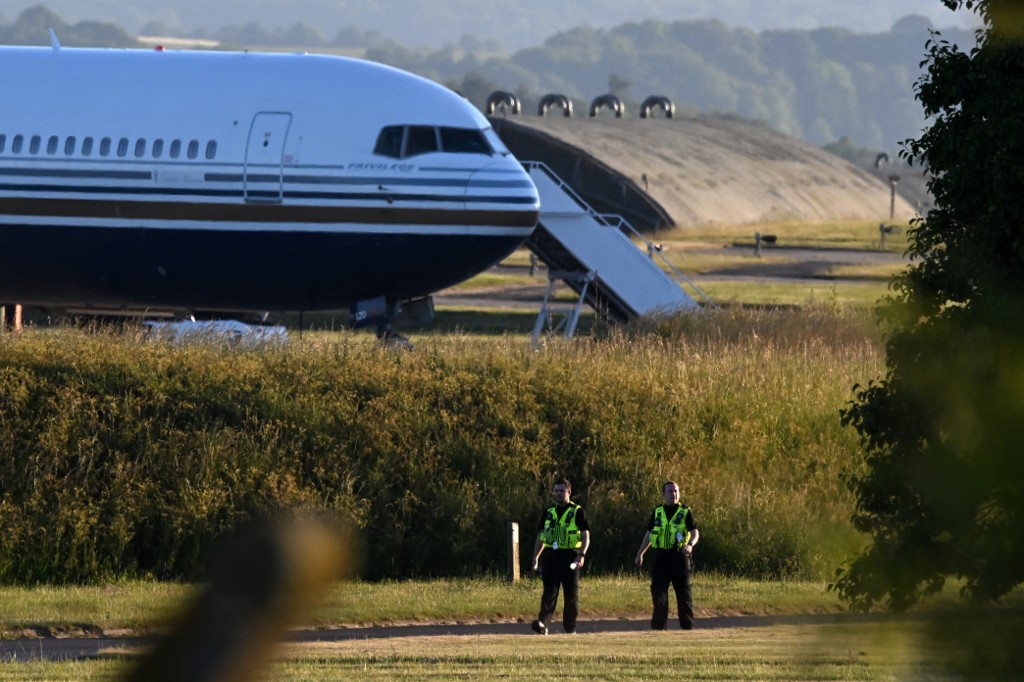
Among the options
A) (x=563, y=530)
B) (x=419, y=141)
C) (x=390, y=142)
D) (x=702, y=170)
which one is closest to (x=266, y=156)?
(x=390, y=142)

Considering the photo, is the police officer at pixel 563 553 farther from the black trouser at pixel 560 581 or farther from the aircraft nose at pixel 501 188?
the aircraft nose at pixel 501 188

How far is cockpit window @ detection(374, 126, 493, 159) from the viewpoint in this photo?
1328 inches

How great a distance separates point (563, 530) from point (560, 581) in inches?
25.7

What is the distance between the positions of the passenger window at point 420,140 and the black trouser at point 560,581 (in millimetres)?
15098

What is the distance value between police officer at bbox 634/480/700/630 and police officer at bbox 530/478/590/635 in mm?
976

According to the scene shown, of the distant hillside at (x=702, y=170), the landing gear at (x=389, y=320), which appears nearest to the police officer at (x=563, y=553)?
the landing gear at (x=389, y=320)

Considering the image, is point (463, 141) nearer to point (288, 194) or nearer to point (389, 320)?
point (288, 194)

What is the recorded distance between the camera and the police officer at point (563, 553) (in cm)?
2020

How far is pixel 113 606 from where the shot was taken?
2206cm

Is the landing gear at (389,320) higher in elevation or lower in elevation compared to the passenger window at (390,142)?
lower

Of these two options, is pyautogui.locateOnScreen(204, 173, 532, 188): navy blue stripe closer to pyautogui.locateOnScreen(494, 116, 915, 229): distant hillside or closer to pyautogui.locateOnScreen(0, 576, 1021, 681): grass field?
pyautogui.locateOnScreen(0, 576, 1021, 681): grass field

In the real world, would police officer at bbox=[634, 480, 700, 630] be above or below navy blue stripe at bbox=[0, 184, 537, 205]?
below

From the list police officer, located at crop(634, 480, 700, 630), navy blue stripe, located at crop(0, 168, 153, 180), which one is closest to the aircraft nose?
navy blue stripe, located at crop(0, 168, 153, 180)

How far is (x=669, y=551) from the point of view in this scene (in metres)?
20.5
